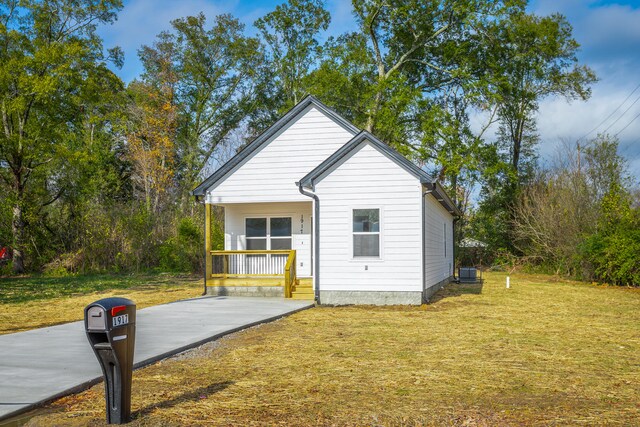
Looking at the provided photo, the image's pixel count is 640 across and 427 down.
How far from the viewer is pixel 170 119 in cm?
3656

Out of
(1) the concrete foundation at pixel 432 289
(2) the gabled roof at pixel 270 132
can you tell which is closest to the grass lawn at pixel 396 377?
(1) the concrete foundation at pixel 432 289

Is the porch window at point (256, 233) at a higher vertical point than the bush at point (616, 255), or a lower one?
higher

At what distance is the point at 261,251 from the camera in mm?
17016

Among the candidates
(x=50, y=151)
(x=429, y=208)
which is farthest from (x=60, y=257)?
(x=429, y=208)

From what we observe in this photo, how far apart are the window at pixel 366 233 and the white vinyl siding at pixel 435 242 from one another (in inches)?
58.7

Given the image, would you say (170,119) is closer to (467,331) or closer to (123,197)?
(123,197)

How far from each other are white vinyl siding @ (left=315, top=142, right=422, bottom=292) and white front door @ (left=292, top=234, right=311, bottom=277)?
3.44 m

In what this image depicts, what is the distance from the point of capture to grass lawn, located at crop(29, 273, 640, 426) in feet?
17.7

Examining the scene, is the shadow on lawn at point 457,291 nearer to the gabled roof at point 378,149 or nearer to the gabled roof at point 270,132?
the gabled roof at point 378,149

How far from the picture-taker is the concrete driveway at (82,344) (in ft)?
20.0

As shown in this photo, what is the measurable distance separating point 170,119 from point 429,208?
24051 millimetres

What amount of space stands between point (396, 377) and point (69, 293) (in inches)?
562

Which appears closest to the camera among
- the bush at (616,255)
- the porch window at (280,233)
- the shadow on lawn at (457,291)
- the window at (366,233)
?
the window at (366,233)

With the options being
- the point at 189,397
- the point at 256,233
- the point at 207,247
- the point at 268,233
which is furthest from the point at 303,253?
the point at 189,397
